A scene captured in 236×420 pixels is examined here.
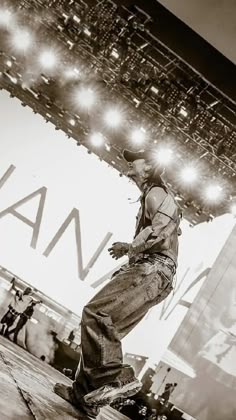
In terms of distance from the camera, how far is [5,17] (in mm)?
7086

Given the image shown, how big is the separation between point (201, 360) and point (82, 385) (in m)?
6.35

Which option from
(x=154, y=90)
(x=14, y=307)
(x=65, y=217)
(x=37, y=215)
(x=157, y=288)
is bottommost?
(x=14, y=307)

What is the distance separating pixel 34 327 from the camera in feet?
22.3

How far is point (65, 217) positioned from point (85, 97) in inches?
94.1

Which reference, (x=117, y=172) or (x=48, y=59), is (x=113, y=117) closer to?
(x=117, y=172)

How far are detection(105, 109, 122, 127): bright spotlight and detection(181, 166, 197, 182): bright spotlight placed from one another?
169 cm

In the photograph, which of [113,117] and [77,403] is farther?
[113,117]

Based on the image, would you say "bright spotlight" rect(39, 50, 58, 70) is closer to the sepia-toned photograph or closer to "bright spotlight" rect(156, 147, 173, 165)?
the sepia-toned photograph

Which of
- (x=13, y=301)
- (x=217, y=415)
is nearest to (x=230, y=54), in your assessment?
(x=13, y=301)

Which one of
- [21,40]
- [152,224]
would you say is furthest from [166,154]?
[152,224]

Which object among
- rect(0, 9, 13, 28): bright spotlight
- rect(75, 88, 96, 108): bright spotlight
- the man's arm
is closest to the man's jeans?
the man's arm

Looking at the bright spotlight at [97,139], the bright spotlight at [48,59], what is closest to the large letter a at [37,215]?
Result: the bright spotlight at [97,139]

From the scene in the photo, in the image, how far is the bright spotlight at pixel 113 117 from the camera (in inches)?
310

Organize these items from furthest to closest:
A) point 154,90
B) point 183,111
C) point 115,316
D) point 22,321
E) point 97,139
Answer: point 97,139
point 183,111
point 154,90
point 22,321
point 115,316
